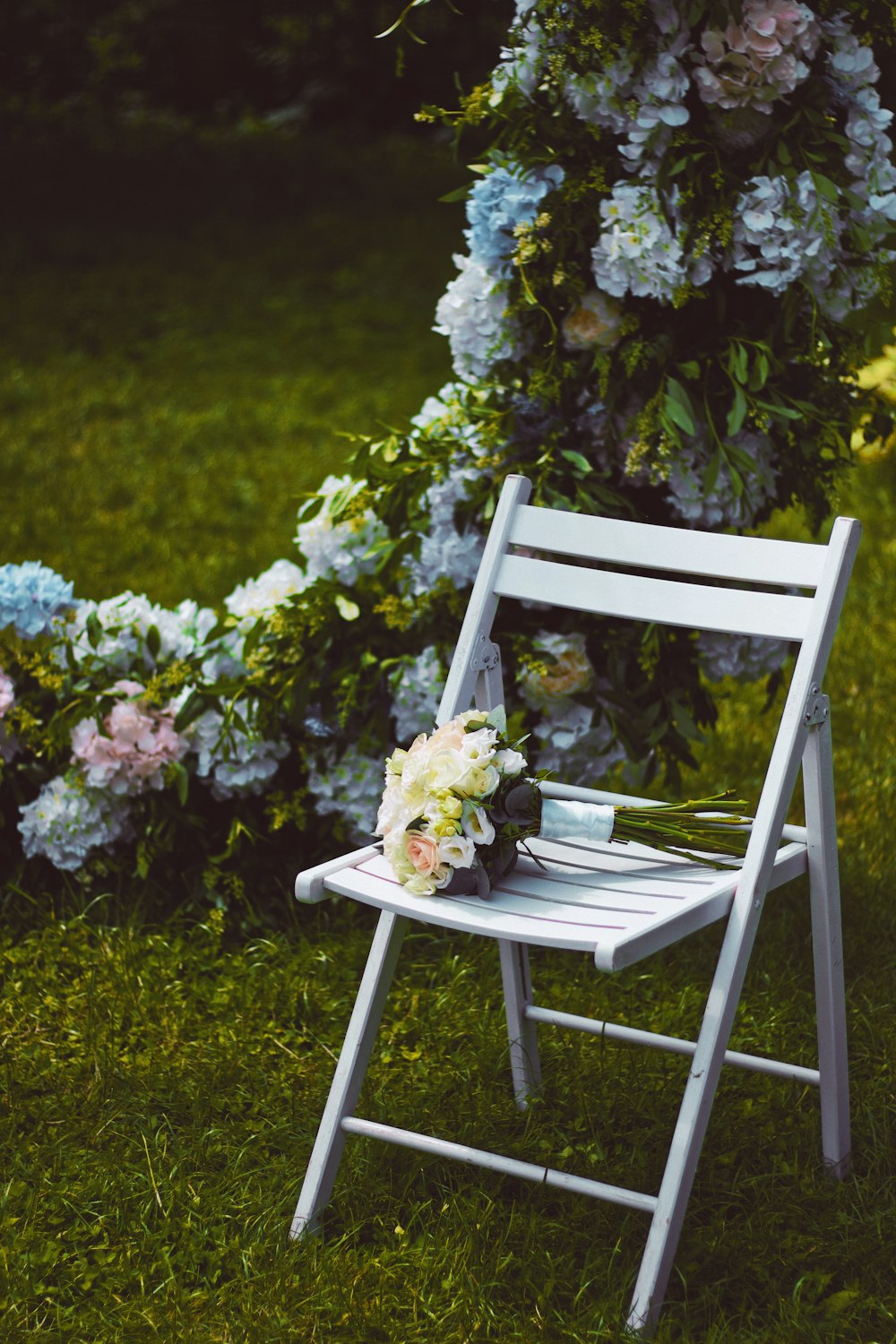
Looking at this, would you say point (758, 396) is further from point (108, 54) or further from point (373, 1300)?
point (108, 54)

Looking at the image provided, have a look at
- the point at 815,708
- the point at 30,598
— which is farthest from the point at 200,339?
the point at 815,708

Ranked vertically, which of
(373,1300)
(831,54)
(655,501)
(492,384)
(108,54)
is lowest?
(108,54)

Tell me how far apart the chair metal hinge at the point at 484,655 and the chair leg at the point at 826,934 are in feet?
1.74

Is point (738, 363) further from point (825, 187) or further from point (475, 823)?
point (475, 823)

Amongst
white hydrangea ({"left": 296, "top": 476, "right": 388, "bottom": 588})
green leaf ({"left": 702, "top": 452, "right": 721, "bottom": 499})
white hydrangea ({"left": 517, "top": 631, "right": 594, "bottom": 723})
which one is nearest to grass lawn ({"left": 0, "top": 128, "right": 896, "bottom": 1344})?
green leaf ({"left": 702, "top": 452, "right": 721, "bottom": 499})

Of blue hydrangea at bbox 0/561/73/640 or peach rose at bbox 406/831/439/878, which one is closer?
peach rose at bbox 406/831/439/878

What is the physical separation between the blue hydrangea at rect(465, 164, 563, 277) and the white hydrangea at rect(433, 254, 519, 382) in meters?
0.04

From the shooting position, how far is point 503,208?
284 centimetres

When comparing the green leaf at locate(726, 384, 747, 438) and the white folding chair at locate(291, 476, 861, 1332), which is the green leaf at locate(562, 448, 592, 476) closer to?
the green leaf at locate(726, 384, 747, 438)

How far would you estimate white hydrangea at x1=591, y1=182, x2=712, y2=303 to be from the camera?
2.71m

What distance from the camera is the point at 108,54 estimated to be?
12.4 meters

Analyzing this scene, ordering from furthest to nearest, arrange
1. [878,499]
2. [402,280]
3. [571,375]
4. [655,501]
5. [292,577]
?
[402,280]
[878,499]
[292,577]
[655,501]
[571,375]

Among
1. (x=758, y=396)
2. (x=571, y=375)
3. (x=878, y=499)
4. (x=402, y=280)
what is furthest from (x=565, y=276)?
(x=402, y=280)

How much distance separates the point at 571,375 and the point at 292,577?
31.7 inches
